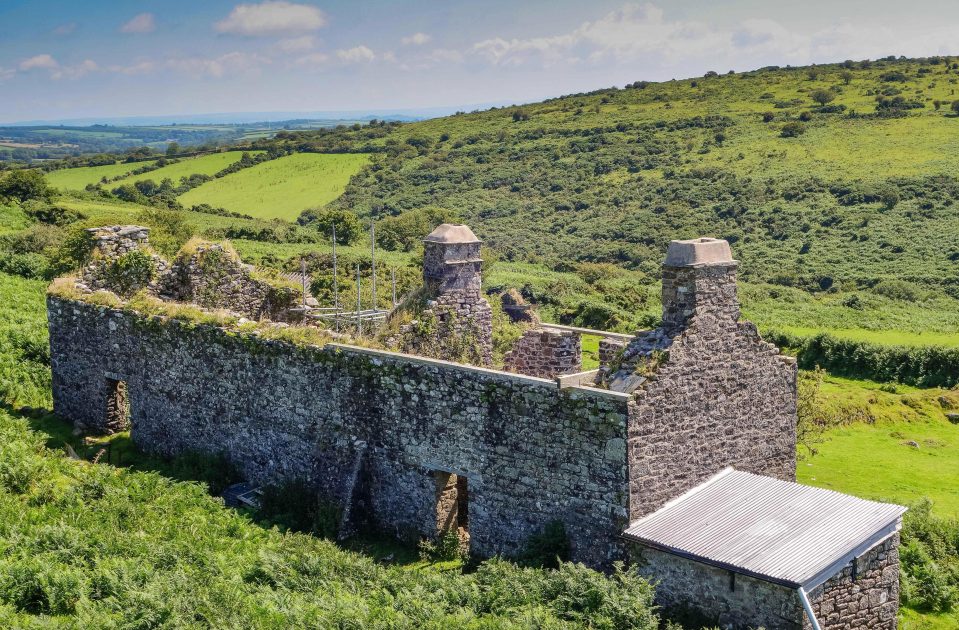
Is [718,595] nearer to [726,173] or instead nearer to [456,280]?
[456,280]

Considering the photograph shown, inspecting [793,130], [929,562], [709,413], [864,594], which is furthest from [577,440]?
[793,130]

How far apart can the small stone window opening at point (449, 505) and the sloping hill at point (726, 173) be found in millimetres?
50142

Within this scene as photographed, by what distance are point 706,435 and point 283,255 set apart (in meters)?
41.8

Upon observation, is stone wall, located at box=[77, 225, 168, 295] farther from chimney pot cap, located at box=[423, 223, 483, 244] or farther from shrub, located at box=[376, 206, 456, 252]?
shrub, located at box=[376, 206, 456, 252]

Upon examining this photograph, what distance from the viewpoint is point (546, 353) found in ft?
50.4

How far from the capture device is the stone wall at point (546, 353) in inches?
598

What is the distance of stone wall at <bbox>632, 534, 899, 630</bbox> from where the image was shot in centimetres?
1008

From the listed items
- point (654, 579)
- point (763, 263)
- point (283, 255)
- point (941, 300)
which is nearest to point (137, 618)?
point (654, 579)

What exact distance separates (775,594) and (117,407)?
13.4 m

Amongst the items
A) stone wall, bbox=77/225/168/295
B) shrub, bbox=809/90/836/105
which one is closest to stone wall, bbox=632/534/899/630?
stone wall, bbox=77/225/168/295

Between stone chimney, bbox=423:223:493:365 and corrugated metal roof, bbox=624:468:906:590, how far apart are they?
4.90 m

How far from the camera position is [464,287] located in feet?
50.0

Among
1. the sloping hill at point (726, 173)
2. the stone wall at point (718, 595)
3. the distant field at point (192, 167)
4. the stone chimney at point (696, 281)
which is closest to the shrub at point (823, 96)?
the sloping hill at point (726, 173)

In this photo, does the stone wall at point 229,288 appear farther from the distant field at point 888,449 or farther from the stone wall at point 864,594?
the distant field at point 888,449
